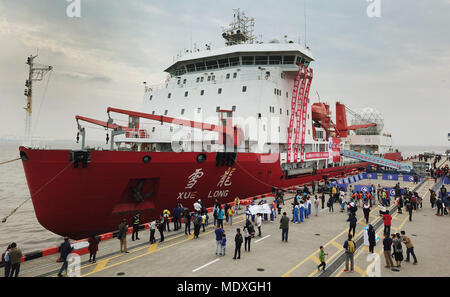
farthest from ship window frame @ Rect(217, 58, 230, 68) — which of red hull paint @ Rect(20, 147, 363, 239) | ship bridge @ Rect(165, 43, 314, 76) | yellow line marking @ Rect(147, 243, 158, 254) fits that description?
yellow line marking @ Rect(147, 243, 158, 254)

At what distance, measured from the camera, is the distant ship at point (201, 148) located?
1068 centimetres

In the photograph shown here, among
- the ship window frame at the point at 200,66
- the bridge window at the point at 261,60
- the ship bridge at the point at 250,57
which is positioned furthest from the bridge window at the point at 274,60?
the ship window frame at the point at 200,66

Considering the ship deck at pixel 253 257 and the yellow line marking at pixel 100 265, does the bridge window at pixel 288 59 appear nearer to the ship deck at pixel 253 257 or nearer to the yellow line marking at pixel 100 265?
the ship deck at pixel 253 257

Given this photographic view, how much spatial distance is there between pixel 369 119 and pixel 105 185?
2623 inches

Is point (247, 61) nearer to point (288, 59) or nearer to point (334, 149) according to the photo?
point (288, 59)

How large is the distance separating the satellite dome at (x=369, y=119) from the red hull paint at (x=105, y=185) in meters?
58.2

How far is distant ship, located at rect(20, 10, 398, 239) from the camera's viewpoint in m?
10.7

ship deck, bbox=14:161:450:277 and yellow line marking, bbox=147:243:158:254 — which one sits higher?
yellow line marking, bbox=147:243:158:254

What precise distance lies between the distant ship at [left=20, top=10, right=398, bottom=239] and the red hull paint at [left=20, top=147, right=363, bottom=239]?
0.04 m

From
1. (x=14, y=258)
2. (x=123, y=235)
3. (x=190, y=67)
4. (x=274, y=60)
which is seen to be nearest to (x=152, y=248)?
(x=123, y=235)

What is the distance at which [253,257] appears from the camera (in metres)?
9.26

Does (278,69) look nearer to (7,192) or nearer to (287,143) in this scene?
(287,143)

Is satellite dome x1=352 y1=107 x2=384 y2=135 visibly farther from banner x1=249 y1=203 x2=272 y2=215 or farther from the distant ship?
banner x1=249 y1=203 x2=272 y2=215

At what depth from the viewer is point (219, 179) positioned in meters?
15.2
